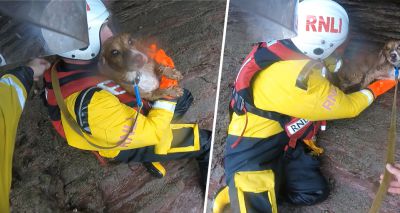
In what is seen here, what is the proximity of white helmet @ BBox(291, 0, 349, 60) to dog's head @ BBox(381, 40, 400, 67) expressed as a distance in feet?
0.41

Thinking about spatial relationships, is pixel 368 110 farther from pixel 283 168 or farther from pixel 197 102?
pixel 197 102

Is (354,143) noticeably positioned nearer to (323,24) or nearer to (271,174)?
(271,174)

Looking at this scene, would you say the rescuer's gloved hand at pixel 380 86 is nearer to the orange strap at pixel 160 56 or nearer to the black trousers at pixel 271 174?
the black trousers at pixel 271 174

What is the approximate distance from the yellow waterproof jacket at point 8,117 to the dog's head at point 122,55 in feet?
0.82

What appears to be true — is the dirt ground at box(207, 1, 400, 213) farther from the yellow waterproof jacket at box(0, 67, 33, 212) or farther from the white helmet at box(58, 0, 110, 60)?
the yellow waterproof jacket at box(0, 67, 33, 212)

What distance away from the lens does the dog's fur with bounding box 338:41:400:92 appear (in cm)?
133

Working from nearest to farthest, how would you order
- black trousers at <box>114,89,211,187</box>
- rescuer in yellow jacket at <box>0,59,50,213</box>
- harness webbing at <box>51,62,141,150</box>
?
rescuer in yellow jacket at <box>0,59,50,213</box>, harness webbing at <box>51,62,141,150</box>, black trousers at <box>114,89,211,187</box>

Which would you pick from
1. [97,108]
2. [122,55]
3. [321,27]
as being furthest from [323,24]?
[97,108]

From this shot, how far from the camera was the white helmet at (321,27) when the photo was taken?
131cm

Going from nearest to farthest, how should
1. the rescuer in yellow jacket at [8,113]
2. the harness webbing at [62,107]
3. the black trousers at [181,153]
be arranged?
the rescuer in yellow jacket at [8,113], the harness webbing at [62,107], the black trousers at [181,153]

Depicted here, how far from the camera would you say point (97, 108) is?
1.35 metres

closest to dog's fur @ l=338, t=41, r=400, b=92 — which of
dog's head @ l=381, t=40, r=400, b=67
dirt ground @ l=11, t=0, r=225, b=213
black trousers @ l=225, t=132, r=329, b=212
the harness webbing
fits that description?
dog's head @ l=381, t=40, r=400, b=67

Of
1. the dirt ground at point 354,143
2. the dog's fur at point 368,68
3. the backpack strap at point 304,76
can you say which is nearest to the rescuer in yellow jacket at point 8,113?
the dirt ground at point 354,143

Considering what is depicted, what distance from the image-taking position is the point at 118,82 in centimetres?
138
